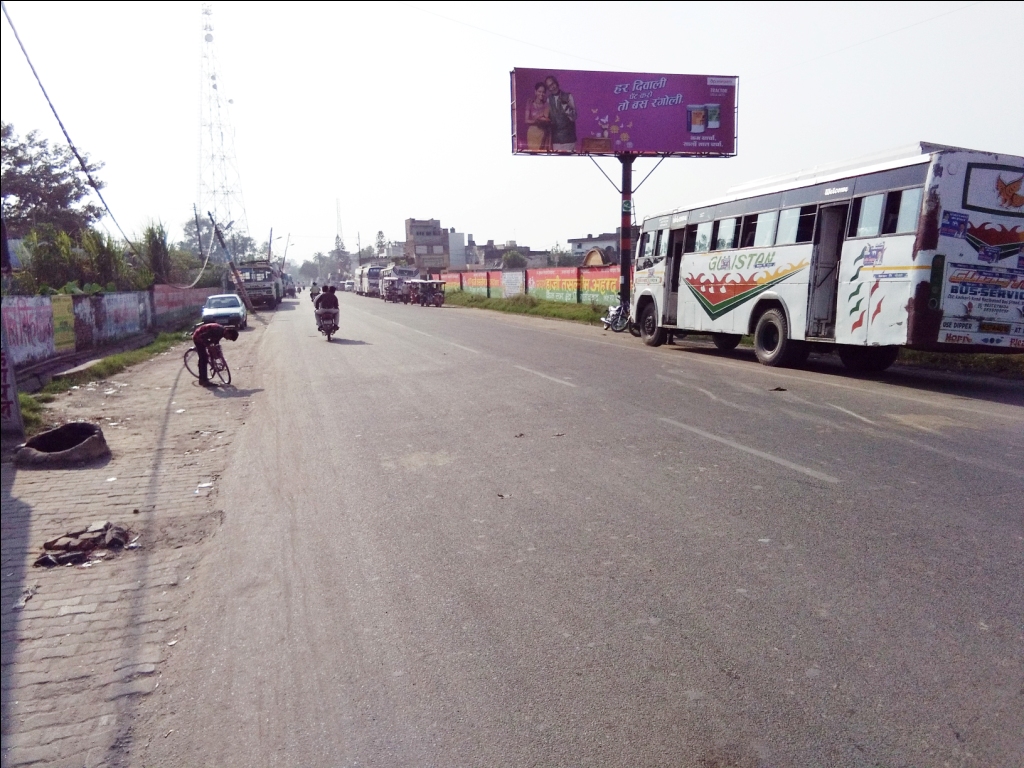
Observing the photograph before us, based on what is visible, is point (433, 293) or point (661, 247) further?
point (433, 293)

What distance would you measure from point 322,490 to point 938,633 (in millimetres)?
4984

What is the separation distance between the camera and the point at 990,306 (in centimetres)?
1158

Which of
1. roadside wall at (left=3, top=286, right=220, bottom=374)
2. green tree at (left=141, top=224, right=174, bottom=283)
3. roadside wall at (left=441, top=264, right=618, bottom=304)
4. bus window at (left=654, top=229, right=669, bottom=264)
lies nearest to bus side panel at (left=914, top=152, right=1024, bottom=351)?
bus window at (left=654, top=229, right=669, bottom=264)

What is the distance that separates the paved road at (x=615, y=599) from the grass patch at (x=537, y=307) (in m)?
21.6

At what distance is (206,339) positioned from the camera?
567 inches

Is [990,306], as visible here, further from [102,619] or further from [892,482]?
[102,619]

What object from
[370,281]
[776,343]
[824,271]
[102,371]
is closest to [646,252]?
[776,343]

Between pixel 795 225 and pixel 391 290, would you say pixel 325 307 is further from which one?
pixel 391 290

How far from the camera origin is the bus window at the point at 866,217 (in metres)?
12.3

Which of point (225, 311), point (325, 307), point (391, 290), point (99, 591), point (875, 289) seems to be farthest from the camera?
point (391, 290)

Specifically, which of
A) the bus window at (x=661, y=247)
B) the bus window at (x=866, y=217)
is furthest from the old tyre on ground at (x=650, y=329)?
the bus window at (x=866, y=217)

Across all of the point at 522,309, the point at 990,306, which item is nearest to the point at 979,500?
the point at 990,306

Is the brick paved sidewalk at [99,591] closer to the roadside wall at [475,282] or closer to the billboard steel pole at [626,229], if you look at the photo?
the billboard steel pole at [626,229]

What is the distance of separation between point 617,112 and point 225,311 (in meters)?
16.2
